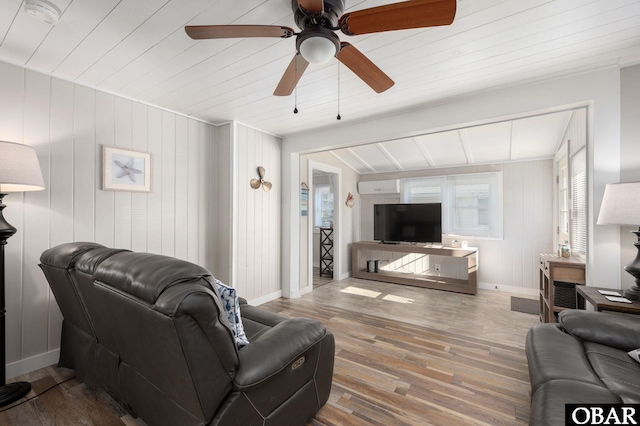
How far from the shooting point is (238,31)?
1.40 m

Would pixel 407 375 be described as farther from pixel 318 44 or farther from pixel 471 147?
pixel 471 147

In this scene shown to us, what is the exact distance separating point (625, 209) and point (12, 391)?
4.26 meters

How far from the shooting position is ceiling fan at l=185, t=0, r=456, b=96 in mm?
1200

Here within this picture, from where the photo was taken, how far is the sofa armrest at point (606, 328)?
158cm

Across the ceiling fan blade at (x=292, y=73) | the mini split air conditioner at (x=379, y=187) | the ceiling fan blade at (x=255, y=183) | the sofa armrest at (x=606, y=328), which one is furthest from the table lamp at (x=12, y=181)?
the mini split air conditioner at (x=379, y=187)

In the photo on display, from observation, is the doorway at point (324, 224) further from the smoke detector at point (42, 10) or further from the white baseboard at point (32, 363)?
the smoke detector at point (42, 10)

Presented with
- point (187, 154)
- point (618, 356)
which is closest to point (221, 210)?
point (187, 154)

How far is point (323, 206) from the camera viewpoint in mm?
6695

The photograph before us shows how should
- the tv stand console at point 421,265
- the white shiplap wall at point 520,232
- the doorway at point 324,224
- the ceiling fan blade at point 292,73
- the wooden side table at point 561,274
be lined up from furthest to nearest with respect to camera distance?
1. the doorway at point 324,224
2. the tv stand console at point 421,265
3. the white shiplap wall at point 520,232
4. the wooden side table at point 561,274
5. the ceiling fan blade at point 292,73

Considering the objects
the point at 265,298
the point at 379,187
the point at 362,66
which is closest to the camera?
the point at 362,66

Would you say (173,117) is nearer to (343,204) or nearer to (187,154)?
(187,154)

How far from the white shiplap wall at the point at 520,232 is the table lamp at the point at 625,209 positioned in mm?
2665

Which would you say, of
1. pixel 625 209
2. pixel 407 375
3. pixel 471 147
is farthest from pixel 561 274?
pixel 471 147

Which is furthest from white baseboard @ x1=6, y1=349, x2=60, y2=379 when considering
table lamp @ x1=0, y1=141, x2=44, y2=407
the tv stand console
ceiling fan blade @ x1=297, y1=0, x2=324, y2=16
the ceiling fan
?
the tv stand console
